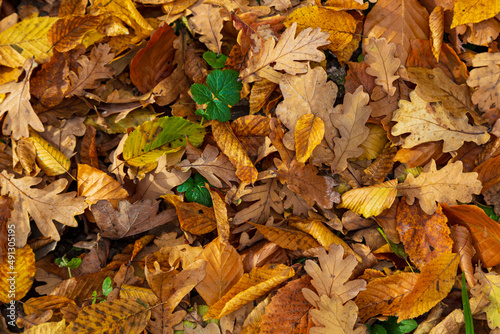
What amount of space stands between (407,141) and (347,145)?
1.03 feet

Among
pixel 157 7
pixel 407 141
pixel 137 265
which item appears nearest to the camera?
pixel 407 141

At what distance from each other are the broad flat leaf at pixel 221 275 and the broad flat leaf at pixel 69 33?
1.47 meters

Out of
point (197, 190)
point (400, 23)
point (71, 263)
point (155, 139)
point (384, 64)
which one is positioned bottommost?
point (71, 263)

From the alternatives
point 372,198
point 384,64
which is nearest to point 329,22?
point 384,64

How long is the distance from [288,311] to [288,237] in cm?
37

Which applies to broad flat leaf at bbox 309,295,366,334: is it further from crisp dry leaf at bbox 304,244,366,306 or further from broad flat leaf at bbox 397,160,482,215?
broad flat leaf at bbox 397,160,482,215

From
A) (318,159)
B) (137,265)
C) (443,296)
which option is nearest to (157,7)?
(318,159)

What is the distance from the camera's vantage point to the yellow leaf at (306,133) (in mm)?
1905

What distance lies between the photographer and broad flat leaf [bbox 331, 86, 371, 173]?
6.45 ft

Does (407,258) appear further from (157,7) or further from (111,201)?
(157,7)

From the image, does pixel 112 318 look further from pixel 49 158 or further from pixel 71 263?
pixel 49 158

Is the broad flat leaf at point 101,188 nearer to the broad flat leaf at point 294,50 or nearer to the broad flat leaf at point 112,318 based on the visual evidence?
the broad flat leaf at point 112,318

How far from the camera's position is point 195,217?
2014mm

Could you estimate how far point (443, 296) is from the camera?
71.6 inches
